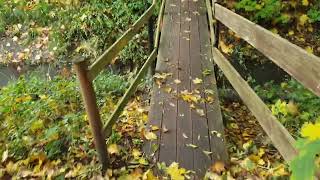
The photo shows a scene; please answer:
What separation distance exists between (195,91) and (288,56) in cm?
225

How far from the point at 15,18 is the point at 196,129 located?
7645 millimetres

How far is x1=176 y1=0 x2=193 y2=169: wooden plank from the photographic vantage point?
3201 mm

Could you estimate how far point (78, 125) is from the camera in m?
4.00

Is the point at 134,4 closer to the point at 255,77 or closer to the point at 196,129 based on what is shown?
the point at 255,77

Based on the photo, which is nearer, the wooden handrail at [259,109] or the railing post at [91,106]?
the wooden handrail at [259,109]

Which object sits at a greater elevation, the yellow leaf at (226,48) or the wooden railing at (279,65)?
the wooden railing at (279,65)

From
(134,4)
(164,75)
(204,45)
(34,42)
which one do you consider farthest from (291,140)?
(34,42)

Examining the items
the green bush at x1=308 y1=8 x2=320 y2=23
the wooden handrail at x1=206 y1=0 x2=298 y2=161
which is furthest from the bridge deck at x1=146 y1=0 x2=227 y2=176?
the green bush at x1=308 y1=8 x2=320 y2=23

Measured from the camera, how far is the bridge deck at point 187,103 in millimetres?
3246

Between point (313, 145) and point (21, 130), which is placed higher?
point (313, 145)

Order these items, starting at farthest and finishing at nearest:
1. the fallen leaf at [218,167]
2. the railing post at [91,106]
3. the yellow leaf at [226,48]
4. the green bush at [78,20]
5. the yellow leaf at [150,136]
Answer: the green bush at [78,20], the yellow leaf at [226,48], the yellow leaf at [150,136], the fallen leaf at [218,167], the railing post at [91,106]

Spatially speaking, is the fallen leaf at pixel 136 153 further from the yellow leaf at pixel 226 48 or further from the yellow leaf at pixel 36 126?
the yellow leaf at pixel 226 48

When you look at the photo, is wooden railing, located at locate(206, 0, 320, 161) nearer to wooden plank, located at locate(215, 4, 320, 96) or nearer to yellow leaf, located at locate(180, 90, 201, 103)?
wooden plank, located at locate(215, 4, 320, 96)

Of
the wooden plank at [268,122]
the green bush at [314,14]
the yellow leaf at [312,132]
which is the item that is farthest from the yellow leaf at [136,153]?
the green bush at [314,14]
